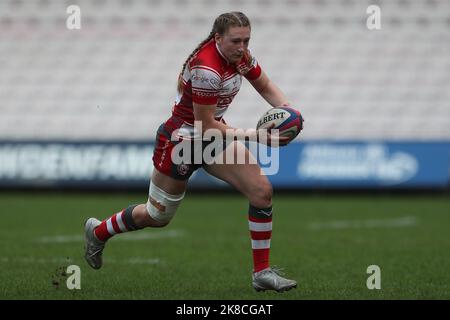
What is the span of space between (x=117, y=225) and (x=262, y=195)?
118cm

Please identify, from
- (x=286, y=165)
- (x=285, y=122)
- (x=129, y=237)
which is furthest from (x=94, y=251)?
(x=286, y=165)

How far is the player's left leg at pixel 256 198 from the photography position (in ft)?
20.0

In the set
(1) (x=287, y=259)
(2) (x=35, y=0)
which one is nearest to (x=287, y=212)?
(1) (x=287, y=259)

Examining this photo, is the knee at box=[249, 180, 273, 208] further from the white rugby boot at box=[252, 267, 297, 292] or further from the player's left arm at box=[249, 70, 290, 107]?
the player's left arm at box=[249, 70, 290, 107]

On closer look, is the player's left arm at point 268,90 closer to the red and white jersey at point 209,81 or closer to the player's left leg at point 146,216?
the red and white jersey at point 209,81

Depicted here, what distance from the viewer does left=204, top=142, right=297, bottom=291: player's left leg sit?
20.0ft

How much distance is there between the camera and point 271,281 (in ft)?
19.6

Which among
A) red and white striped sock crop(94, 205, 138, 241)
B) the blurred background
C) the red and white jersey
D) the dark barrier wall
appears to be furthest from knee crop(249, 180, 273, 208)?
the blurred background

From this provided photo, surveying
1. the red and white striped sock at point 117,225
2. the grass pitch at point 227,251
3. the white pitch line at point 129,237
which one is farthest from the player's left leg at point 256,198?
the white pitch line at point 129,237

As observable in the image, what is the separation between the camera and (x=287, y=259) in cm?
795

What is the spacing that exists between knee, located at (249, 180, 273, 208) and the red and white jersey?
1.83 feet

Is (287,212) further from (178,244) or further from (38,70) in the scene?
(38,70)

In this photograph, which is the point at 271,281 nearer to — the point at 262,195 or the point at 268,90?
the point at 262,195
